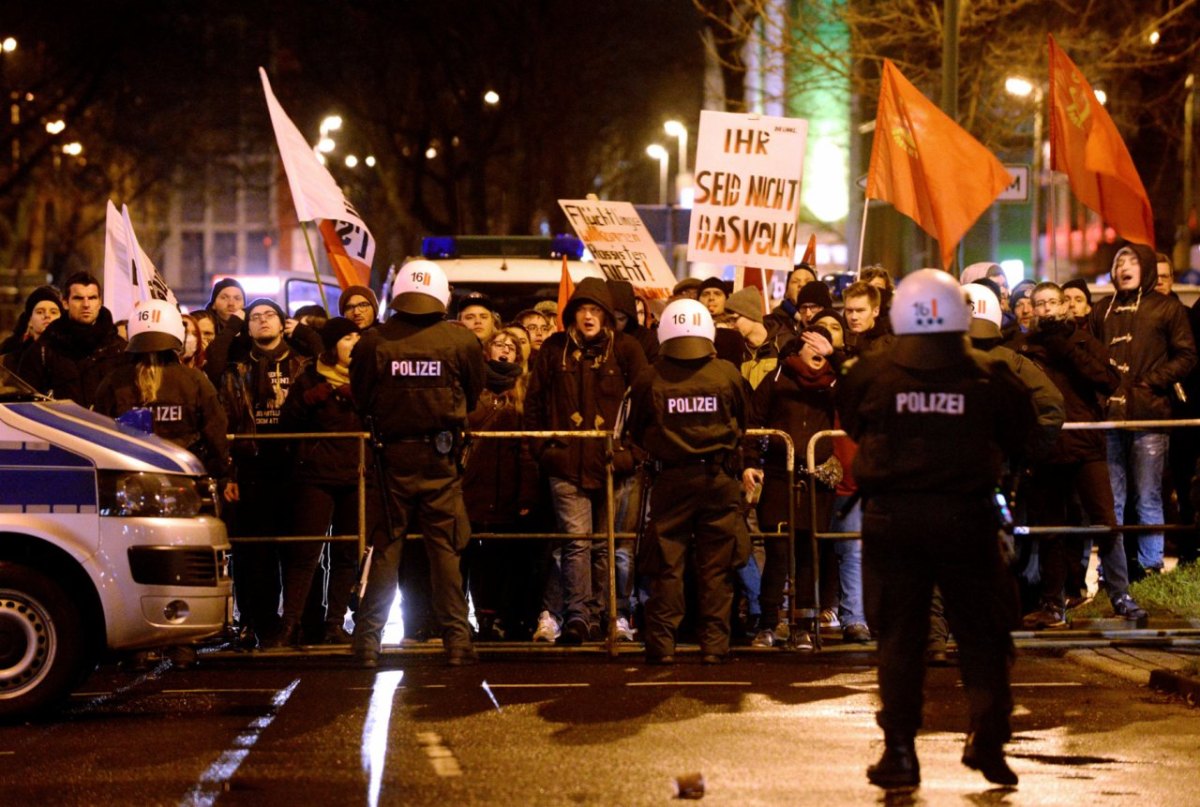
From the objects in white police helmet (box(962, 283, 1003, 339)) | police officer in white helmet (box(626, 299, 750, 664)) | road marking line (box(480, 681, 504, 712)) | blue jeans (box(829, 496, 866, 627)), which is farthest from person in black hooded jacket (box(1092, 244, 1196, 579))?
road marking line (box(480, 681, 504, 712))

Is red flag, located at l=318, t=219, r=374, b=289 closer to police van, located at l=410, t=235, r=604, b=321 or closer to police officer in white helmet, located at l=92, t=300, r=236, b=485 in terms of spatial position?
police van, located at l=410, t=235, r=604, b=321

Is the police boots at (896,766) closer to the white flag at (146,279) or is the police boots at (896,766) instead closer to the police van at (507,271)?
the white flag at (146,279)

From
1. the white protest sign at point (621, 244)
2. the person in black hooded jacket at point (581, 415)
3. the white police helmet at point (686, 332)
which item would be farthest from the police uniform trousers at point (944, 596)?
the white protest sign at point (621, 244)

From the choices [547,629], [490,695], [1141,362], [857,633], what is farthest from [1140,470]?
[490,695]

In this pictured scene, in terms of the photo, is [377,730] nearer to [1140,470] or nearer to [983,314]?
[983,314]

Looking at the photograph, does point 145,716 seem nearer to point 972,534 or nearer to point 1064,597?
point 972,534

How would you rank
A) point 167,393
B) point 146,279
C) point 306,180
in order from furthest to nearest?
point 306,180
point 146,279
point 167,393

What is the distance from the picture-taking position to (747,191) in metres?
15.1

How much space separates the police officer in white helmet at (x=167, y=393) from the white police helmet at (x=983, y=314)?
161 inches

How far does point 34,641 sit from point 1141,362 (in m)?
7.40

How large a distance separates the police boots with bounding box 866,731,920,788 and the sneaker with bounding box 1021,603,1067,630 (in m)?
4.62

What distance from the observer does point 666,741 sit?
8.34 meters

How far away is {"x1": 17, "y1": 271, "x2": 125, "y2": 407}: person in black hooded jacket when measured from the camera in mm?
12320

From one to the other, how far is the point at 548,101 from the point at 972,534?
106 ft
